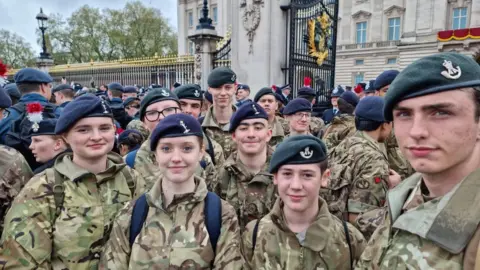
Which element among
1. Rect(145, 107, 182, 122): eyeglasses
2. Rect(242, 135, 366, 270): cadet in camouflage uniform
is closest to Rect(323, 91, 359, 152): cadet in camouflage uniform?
Rect(145, 107, 182, 122): eyeglasses

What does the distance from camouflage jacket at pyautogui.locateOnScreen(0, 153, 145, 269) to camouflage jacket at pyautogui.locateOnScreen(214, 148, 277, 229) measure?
37.0 inches

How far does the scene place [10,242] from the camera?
2.07 metres

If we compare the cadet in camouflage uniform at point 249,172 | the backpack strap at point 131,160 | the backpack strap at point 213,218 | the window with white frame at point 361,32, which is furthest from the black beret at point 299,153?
the window with white frame at point 361,32

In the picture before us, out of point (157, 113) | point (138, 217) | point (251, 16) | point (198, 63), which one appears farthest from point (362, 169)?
point (198, 63)

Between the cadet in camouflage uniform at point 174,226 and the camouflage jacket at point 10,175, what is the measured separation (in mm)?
1091

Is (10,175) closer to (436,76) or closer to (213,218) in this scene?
(213,218)

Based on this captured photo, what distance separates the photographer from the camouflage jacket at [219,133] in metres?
4.34

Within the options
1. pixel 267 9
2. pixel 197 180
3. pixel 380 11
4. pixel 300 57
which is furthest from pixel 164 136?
pixel 380 11

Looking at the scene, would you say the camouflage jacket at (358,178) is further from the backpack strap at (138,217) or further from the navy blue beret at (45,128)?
the navy blue beret at (45,128)

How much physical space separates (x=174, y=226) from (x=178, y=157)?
45 centimetres

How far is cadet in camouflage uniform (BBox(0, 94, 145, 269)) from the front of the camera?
2.09 m

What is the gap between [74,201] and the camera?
2.24m

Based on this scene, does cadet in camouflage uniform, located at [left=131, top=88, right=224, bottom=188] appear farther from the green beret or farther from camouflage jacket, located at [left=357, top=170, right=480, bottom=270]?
the green beret

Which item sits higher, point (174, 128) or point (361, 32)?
point (361, 32)
